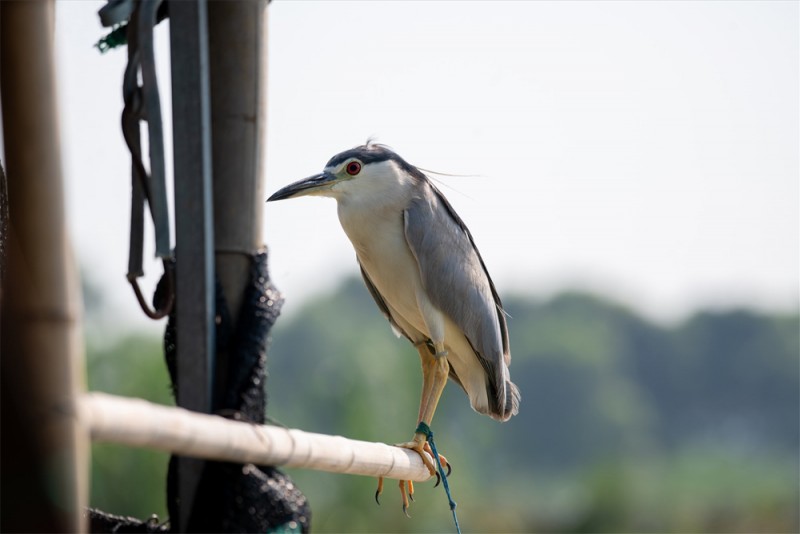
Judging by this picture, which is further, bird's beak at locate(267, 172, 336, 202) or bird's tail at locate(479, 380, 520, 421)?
bird's tail at locate(479, 380, 520, 421)

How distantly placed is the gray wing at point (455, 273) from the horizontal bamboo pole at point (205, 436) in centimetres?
161

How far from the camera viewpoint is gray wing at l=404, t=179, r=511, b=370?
3873mm

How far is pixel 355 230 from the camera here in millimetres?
3854

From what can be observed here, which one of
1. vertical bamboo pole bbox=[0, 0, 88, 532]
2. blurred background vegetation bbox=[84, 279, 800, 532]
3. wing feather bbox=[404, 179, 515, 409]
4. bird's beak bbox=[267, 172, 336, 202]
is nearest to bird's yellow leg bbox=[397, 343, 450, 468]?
wing feather bbox=[404, 179, 515, 409]

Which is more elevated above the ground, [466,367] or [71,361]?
[71,361]

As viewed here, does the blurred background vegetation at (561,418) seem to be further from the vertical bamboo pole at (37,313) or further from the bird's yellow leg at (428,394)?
the vertical bamboo pole at (37,313)

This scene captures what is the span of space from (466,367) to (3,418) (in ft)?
9.15

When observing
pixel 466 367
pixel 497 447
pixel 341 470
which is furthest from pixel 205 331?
pixel 497 447

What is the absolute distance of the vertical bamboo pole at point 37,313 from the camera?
5.16ft

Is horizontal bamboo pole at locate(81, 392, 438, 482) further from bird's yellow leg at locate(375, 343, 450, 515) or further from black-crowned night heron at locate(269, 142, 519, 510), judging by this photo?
black-crowned night heron at locate(269, 142, 519, 510)

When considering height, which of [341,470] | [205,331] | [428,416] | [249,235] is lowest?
[428,416]

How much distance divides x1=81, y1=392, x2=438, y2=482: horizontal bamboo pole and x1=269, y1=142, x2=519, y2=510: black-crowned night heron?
4.89 ft

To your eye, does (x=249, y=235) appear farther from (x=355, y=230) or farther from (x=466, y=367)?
(x=466, y=367)

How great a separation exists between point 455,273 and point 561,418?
179 ft
